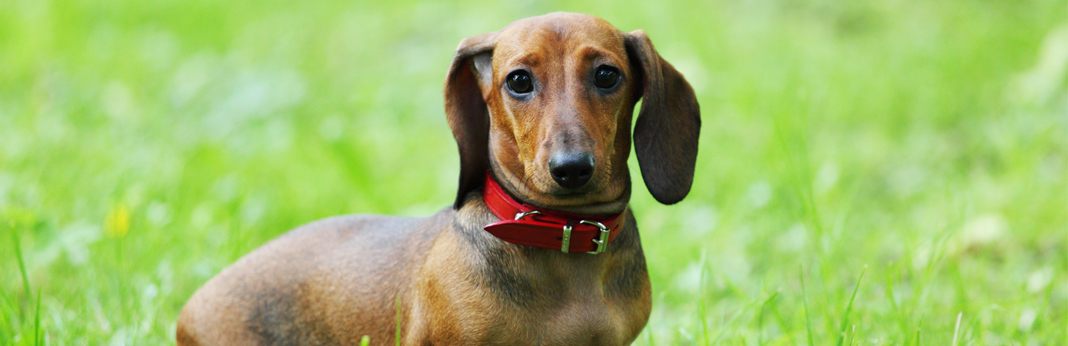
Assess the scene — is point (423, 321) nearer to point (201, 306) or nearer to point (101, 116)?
point (201, 306)

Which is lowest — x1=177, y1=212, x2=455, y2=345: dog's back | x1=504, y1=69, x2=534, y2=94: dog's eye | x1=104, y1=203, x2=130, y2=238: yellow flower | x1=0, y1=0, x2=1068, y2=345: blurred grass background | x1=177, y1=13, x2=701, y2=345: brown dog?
x1=0, y1=0, x2=1068, y2=345: blurred grass background

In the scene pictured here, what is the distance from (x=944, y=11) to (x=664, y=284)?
6694 mm

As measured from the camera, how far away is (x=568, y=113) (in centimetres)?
237

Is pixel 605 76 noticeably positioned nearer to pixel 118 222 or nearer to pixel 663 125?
pixel 663 125

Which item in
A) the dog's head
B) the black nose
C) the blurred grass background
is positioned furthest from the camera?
the blurred grass background

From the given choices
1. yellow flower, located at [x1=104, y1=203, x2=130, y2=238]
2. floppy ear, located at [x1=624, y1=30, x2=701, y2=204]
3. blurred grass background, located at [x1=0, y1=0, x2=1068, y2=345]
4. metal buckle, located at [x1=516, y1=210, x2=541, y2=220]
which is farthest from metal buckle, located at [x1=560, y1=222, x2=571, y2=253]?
yellow flower, located at [x1=104, y1=203, x2=130, y2=238]

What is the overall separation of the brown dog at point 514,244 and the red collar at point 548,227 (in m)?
0.03

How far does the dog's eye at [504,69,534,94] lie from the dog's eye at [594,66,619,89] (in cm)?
20

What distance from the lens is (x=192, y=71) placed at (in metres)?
7.97

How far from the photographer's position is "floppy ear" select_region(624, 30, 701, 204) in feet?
8.59

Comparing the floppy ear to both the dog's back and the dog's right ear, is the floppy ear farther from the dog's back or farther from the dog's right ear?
the dog's back

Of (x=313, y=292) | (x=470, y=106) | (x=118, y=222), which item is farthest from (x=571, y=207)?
(x=118, y=222)

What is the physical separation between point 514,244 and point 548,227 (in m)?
0.14

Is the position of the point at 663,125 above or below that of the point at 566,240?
above
